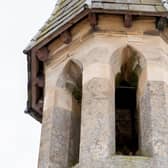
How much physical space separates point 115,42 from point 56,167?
7.25 ft

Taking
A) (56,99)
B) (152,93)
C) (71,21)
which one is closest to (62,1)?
(71,21)

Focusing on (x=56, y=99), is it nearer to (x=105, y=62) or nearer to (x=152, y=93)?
(x=105, y=62)

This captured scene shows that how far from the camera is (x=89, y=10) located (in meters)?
9.23

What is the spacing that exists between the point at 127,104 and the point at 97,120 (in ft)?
7.75

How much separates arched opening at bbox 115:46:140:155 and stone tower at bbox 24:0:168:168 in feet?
0.06

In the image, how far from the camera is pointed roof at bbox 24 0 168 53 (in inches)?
363

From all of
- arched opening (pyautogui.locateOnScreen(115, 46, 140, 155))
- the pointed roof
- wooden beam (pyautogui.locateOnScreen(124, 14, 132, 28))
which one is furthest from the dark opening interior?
the pointed roof

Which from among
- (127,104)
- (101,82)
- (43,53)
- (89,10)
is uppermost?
(89,10)

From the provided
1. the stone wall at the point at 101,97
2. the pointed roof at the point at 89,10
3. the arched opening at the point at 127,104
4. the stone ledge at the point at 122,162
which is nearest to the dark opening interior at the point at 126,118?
the arched opening at the point at 127,104

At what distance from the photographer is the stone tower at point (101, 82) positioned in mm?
8180

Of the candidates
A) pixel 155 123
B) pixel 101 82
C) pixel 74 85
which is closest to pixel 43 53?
pixel 74 85

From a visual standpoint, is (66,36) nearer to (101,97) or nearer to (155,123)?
(101,97)

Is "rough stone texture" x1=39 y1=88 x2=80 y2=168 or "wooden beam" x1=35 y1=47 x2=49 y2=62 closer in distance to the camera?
"rough stone texture" x1=39 y1=88 x2=80 y2=168

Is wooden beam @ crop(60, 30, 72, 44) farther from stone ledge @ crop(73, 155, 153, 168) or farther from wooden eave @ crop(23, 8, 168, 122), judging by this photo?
stone ledge @ crop(73, 155, 153, 168)
